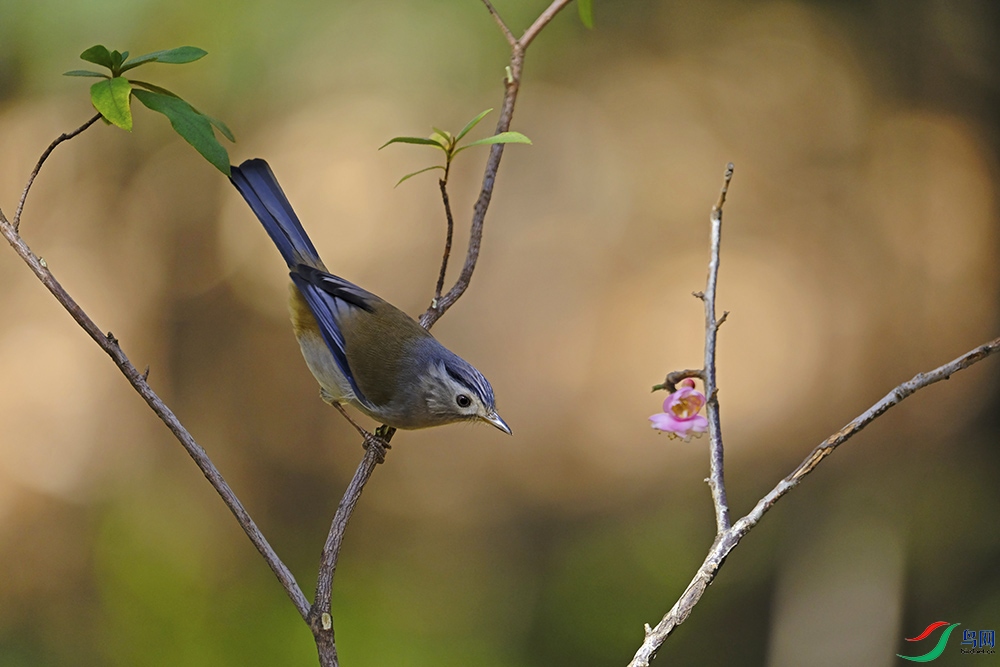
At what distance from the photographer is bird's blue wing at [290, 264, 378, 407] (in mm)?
2322

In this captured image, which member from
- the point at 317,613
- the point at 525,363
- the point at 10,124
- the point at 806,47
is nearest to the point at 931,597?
the point at 525,363

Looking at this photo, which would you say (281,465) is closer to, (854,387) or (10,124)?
(10,124)

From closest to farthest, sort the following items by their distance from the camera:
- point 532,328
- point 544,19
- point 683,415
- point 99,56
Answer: point 99,56 → point 683,415 → point 544,19 → point 532,328

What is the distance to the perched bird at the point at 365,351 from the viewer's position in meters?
2.22

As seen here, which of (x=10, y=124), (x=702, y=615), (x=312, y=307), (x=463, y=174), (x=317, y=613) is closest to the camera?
(x=317, y=613)

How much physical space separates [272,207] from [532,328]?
2.33m

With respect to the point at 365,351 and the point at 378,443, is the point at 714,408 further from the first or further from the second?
the point at 365,351

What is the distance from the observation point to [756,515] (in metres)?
1.22

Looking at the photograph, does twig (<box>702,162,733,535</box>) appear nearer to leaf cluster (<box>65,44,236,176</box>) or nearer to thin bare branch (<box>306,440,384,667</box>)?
thin bare branch (<box>306,440,384,667</box>)

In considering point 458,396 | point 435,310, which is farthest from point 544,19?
point 458,396

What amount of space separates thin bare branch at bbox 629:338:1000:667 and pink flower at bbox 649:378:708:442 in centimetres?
37

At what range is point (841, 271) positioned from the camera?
15.2ft

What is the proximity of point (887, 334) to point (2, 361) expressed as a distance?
4.44 metres

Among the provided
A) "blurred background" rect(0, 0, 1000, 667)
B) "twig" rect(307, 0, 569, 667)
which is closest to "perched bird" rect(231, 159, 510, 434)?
"twig" rect(307, 0, 569, 667)
